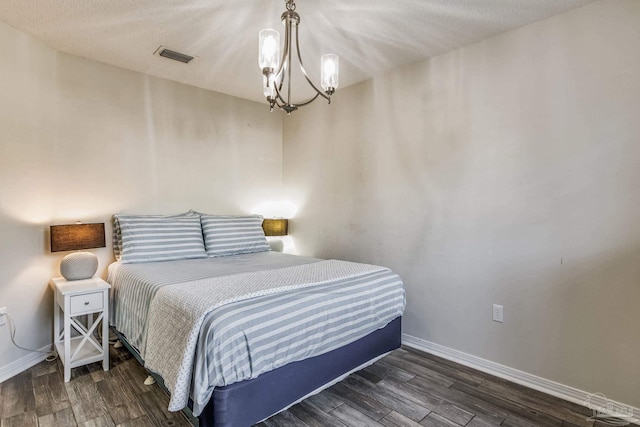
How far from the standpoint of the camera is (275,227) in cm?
399

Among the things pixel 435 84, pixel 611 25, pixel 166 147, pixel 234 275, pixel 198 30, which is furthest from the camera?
pixel 166 147

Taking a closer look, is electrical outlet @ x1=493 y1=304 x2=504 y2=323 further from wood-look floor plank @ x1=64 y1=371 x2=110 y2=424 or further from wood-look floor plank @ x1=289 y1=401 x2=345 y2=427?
wood-look floor plank @ x1=64 y1=371 x2=110 y2=424

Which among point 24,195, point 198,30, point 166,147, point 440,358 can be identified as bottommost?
point 440,358

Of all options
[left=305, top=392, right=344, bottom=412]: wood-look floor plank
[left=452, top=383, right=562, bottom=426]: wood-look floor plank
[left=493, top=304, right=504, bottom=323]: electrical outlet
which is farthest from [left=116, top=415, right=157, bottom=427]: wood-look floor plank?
[left=493, top=304, right=504, bottom=323]: electrical outlet

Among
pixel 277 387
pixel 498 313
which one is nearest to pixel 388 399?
pixel 277 387

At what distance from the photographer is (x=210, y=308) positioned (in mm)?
1559

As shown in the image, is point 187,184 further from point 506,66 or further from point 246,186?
point 506,66

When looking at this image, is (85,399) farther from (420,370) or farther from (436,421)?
(420,370)

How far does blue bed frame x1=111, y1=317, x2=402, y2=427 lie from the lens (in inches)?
58.7

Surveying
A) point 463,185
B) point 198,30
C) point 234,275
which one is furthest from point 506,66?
point 234,275

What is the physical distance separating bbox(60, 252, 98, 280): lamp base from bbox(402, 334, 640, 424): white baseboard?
266cm

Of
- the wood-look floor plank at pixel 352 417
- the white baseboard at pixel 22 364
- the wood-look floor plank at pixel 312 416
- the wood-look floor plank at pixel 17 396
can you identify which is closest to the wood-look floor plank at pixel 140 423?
the wood-look floor plank at pixel 17 396

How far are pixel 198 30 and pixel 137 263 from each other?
1.83m

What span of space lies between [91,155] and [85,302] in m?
1.29
